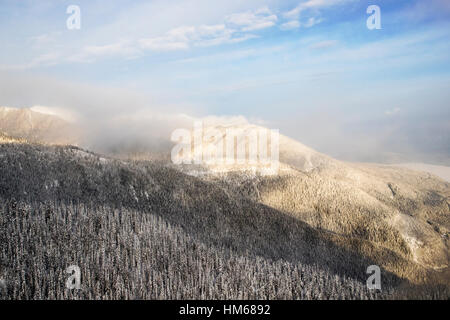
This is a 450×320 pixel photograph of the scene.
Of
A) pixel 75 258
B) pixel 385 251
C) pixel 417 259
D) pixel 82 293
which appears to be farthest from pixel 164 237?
pixel 417 259

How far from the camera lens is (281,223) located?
12119cm

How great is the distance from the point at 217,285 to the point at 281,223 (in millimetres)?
77766
